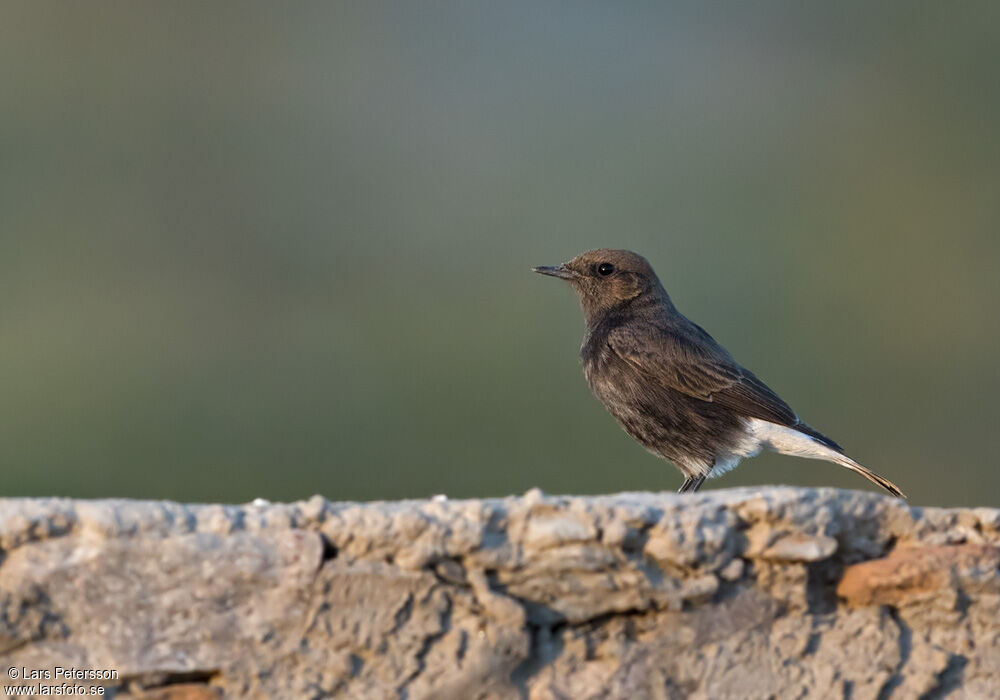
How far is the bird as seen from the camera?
7238mm

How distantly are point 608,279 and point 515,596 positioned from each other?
13.7 feet

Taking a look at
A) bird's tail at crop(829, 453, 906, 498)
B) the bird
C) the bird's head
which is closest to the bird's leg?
the bird

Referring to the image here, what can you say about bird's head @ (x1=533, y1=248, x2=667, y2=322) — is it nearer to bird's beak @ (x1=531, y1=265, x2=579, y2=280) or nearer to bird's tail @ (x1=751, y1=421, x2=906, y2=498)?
bird's beak @ (x1=531, y1=265, x2=579, y2=280)

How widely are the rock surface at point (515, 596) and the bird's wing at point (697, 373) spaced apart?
3150 mm

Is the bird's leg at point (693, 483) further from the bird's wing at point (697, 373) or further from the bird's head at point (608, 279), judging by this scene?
the bird's head at point (608, 279)

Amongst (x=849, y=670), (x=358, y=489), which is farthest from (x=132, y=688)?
(x=358, y=489)

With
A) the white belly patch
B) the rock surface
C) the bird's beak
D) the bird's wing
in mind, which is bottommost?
the rock surface

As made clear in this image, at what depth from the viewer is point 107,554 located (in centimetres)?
362

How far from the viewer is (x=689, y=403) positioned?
726 cm

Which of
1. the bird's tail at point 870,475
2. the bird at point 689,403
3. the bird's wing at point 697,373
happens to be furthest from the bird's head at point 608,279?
the bird's tail at point 870,475

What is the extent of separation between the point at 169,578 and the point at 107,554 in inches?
6.3

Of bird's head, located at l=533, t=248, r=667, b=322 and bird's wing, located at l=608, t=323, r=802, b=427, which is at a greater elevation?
bird's head, located at l=533, t=248, r=667, b=322

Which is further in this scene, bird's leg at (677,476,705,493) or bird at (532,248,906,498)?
bird's leg at (677,476,705,493)

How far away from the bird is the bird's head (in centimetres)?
26
